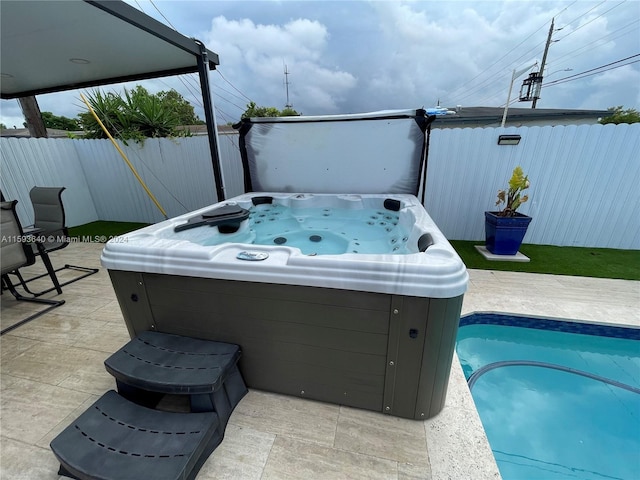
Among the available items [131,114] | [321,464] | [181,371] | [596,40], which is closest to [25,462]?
[181,371]

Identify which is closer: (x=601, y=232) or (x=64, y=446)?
(x=64, y=446)

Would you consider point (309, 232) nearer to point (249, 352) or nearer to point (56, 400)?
point (249, 352)

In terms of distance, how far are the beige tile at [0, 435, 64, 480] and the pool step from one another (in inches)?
4.5

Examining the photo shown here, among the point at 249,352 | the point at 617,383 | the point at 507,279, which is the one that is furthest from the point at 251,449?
the point at 507,279

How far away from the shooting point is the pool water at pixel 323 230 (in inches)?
87.0

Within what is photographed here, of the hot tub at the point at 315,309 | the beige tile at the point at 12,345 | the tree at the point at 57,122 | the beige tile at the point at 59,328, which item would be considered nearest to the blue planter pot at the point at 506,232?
the hot tub at the point at 315,309

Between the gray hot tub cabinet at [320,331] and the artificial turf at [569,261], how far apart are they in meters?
2.01

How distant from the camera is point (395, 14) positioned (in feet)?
9.70

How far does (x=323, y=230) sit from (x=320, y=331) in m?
1.59

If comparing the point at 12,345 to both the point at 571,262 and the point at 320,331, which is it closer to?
the point at 320,331

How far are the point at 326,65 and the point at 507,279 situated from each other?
5487 mm

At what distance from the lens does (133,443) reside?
91cm

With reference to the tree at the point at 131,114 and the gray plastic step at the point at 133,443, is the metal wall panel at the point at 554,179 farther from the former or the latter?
the tree at the point at 131,114

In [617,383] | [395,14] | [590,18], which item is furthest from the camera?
[590,18]
